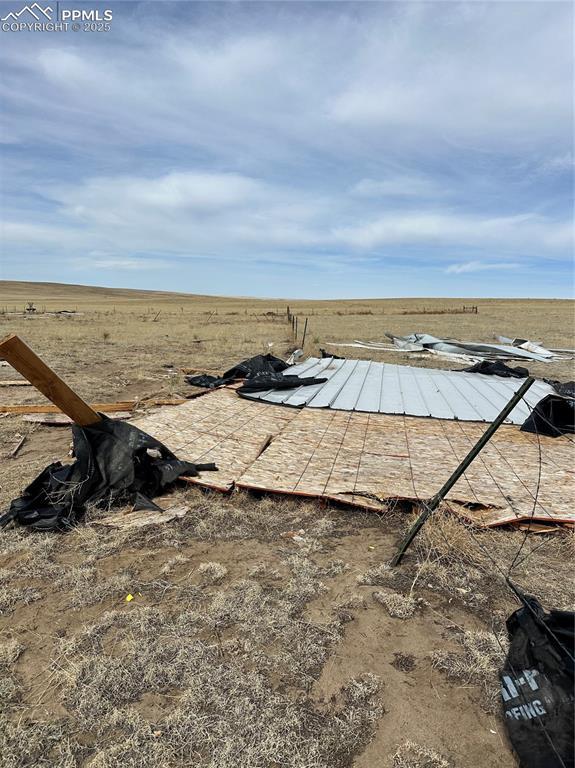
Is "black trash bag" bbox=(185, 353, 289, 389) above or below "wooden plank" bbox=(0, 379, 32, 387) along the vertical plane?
above

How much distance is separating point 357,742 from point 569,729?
96 cm

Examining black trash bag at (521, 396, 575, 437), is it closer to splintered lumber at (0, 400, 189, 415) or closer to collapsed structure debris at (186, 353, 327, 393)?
collapsed structure debris at (186, 353, 327, 393)

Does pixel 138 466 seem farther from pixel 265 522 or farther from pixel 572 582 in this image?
pixel 572 582

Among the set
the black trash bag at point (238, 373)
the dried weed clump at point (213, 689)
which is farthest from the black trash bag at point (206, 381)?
the dried weed clump at point (213, 689)

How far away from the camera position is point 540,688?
191 centimetres

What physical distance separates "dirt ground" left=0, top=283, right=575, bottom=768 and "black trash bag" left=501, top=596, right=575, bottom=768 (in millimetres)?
335

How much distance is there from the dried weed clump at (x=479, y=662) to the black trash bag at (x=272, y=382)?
601 cm

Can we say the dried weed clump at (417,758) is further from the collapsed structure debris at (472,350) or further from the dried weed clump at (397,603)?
the collapsed structure debris at (472,350)

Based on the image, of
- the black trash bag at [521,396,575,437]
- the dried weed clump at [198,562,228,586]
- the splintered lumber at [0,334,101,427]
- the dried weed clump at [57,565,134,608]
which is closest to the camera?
the dried weed clump at [57,565,134,608]

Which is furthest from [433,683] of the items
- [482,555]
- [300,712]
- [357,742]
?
[482,555]

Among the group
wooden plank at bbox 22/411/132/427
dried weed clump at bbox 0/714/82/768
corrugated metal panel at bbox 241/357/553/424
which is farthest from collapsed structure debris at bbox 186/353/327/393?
dried weed clump at bbox 0/714/82/768

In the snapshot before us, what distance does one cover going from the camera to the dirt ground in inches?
86.4

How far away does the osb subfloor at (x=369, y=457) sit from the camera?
4.45 metres

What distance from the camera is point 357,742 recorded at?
2.21 metres
